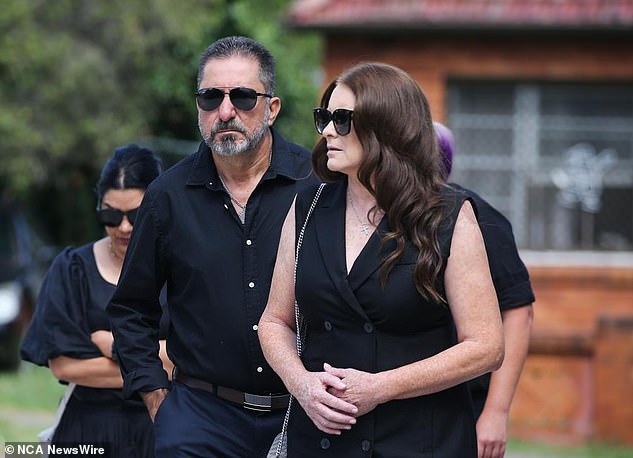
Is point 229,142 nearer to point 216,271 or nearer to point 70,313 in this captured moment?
point 216,271

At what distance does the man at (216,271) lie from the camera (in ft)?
15.5

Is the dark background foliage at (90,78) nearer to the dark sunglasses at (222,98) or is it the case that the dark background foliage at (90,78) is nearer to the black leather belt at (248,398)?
the dark sunglasses at (222,98)

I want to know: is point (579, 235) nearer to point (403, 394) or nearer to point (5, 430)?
point (5, 430)

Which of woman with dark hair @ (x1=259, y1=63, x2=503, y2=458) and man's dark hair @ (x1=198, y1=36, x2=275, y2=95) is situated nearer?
woman with dark hair @ (x1=259, y1=63, x2=503, y2=458)

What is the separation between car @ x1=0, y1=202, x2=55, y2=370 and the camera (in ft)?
46.0

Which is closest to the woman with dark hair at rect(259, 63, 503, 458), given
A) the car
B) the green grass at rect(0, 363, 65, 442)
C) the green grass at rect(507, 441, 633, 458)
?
the green grass at rect(0, 363, 65, 442)

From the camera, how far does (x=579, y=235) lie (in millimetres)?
13844

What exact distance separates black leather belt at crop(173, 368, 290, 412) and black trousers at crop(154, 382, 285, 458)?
0.02 m

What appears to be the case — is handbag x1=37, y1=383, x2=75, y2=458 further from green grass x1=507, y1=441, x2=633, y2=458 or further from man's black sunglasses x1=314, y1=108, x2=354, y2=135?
green grass x1=507, y1=441, x2=633, y2=458

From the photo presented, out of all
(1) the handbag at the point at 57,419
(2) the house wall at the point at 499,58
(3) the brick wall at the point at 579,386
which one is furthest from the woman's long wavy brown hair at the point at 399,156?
(2) the house wall at the point at 499,58

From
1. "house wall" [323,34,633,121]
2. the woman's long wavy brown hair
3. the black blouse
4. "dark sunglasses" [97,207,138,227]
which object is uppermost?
"house wall" [323,34,633,121]

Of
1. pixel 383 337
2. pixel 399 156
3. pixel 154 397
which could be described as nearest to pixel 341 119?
pixel 399 156

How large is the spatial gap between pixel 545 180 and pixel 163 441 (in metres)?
9.83

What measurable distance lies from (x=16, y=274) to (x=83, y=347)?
31.1ft
